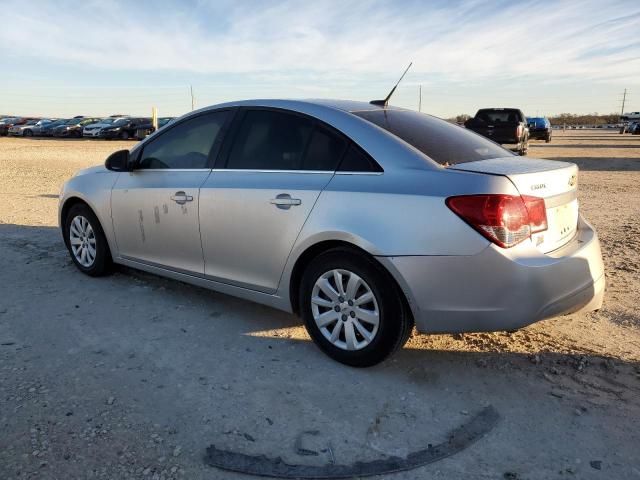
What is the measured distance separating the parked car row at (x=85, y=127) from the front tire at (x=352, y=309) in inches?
1264

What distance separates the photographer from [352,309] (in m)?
3.38

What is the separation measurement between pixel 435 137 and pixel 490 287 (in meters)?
1.19

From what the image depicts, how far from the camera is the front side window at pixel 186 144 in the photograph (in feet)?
14.1

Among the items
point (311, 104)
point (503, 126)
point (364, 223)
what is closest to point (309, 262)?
point (364, 223)

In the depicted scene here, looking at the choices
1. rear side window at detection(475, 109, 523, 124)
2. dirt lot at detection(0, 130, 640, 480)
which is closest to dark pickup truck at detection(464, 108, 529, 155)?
rear side window at detection(475, 109, 523, 124)

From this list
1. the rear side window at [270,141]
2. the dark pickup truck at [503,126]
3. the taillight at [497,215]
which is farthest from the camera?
the dark pickup truck at [503,126]

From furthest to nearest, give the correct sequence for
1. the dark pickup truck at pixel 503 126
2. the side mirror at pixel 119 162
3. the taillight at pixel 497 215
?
the dark pickup truck at pixel 503 126 < the side mirror at pixel 119 162 < the taillight at pixel 497 215

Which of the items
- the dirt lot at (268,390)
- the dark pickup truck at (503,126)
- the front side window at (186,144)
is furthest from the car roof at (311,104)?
the dark pickup truck at (503,126)

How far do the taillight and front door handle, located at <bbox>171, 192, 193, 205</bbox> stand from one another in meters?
2.07

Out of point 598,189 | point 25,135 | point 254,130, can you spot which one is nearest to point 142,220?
point 254,130

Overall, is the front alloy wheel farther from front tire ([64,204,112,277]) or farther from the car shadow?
the car shadow

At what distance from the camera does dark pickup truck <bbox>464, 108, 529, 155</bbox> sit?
19578 millimetres

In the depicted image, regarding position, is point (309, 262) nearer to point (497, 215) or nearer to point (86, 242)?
point (497, 215)

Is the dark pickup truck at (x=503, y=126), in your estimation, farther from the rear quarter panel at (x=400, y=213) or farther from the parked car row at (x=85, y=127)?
the parked car row at (x=85, y=127)
